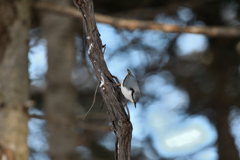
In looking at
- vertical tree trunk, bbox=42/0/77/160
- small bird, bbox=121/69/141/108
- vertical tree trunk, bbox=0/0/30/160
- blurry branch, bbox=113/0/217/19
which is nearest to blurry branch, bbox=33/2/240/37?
vertical tree trunk, bbox=0/0/30/160

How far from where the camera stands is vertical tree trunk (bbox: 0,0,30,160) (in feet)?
4.81

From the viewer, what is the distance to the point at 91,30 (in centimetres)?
59

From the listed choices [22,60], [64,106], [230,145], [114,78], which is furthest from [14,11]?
[230,145]

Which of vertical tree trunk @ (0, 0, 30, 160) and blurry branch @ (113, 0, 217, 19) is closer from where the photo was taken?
vertical tree trunk @ (0, 0, 30, 160)

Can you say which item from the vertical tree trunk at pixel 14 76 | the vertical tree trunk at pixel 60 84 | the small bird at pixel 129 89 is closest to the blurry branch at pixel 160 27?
the vertical tree trunk at pixel 14 76

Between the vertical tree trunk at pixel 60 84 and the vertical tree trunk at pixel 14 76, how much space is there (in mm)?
714

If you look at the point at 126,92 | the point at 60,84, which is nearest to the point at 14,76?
the point at 60,84

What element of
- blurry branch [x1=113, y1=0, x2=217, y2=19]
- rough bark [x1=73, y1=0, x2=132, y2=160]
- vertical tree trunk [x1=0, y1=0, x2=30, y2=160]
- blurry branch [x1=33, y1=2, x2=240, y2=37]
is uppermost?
blurry branch [x1=113, y1=0, x2=217, y2=19]

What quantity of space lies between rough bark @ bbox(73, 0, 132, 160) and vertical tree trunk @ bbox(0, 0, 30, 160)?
99 cm

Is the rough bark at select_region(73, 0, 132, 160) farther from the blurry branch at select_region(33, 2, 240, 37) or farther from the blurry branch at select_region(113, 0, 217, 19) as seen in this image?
the blurry branch at select_region(113, 0, 217, 19)

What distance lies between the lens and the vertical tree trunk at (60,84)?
7.71 feet

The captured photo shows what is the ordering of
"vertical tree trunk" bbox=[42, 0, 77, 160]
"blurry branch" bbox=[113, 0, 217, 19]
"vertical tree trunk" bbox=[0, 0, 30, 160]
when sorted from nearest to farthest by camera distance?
"vertical tree trunk" bbox=[0, 0, 30, 160], "blurry branch" bbox=[113, 0, 217, 19], "vertical tree trunk" bbox=[42, 0, 77, 160]

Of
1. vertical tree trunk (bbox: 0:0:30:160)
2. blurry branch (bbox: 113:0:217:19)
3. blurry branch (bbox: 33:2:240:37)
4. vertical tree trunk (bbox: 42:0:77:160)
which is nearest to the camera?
vertical tree trunk (bbox: 0:0:30:160)

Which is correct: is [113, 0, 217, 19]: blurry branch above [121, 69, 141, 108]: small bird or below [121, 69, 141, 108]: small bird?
above
